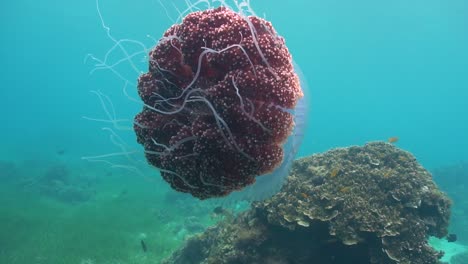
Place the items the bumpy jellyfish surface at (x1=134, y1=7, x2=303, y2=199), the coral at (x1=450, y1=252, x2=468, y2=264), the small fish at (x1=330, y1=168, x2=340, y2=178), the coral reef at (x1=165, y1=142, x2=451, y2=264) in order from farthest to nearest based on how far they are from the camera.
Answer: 1. the coral at (x1=450, y1=252, x2=468, y2=264)
2. the small fish at (x1=330, y1=168, x2=340, y2=178)
3. the coral reef at (x1=165, y1=142, x2=451, y2=264)
4. the bumpy jellyfish surface at (x1=134, y1=7, x2=303, y2=199)

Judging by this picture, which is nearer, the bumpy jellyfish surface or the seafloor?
the bumpy jellyfish surface

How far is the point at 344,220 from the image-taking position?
8.16 m

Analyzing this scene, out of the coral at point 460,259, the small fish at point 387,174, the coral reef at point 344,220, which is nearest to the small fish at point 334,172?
the coral reef at point 344,220

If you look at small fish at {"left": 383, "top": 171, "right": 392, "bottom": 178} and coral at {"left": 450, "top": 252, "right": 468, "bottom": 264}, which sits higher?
coral at {"left": 450, "top": 252, "right": 468, "bottom": 264}

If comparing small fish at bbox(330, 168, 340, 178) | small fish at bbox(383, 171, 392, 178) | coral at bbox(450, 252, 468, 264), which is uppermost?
coral at bbox(450, 252, 468, 264)

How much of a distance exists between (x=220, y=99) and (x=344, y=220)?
6.08m

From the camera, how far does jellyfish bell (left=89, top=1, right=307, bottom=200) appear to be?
3.76 m

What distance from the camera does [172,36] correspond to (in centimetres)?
425

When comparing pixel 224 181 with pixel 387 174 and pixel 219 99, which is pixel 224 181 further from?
pixel 387 174

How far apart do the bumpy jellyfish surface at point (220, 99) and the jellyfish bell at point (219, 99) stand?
12mm

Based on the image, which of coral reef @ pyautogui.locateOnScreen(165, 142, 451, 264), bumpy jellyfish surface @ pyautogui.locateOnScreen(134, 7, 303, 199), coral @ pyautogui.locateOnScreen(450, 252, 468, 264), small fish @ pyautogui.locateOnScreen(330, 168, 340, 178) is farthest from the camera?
coral @ pyautogui.locateOnScreen(450, 252, 468, 264)

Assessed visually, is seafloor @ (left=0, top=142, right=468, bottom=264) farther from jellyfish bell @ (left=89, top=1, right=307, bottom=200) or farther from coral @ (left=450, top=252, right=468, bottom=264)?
jellyfish bell @ (left=89, top=1, right=307, bottom=200)

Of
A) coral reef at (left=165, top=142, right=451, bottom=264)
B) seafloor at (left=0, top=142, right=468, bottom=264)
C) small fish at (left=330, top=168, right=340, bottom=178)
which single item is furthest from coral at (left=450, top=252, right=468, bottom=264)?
small fish at (left=330, top=168, right=340, bottom=178)

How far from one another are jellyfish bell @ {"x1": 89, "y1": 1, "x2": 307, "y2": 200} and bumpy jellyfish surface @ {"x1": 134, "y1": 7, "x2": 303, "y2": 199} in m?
0.01
